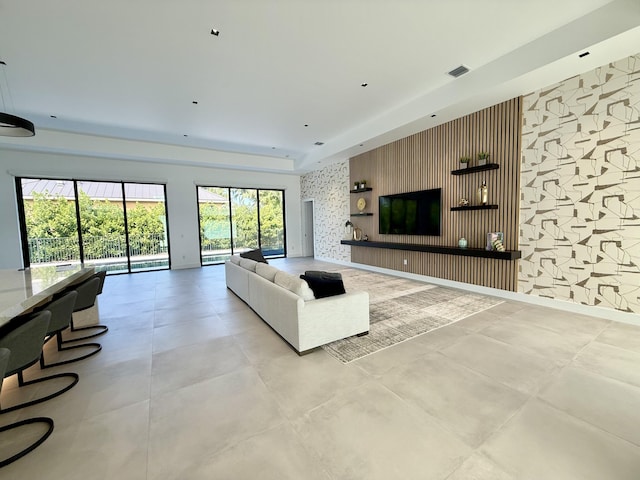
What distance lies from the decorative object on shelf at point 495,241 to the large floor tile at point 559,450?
9.71 feet

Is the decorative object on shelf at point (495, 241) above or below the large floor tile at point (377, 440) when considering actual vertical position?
above

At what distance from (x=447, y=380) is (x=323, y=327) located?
4.04 ft

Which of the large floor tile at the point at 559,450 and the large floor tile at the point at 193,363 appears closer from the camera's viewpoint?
the large floor tile at the point at 559,450

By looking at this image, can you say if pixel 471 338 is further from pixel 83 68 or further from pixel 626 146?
pixel 83 68

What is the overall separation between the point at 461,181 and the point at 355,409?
182 inches

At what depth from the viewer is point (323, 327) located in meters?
2.85

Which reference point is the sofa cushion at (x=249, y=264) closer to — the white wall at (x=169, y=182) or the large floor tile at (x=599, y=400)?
the large floor tile at (x=599, y=400)

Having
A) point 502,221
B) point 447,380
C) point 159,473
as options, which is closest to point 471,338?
point 447,380

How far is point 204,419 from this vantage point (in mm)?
1882

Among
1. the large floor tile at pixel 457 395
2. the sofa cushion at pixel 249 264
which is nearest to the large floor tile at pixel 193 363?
the sofa cushion at pixel 249 264

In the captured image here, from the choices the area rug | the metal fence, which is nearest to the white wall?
the metal fence

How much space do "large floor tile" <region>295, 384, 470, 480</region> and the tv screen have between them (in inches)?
170

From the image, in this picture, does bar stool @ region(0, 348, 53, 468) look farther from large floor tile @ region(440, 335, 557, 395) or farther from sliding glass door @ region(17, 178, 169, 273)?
sliding glass door @ region(17, 178, 169, 273)

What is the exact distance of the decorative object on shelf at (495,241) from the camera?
433 cm
